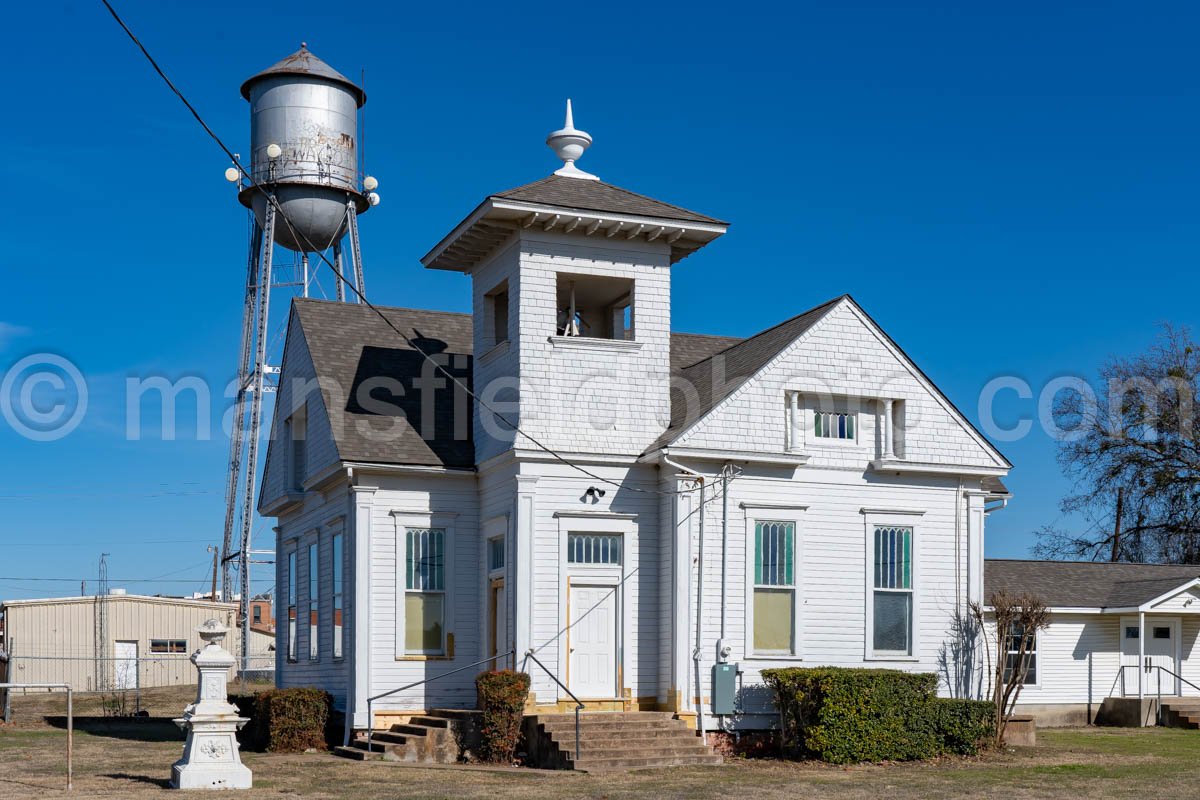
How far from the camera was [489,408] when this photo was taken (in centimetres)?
2430

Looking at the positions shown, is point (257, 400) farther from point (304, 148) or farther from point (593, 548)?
point (593, 548)

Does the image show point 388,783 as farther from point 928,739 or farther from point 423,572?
point 928,739

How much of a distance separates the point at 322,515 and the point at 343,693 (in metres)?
3.49

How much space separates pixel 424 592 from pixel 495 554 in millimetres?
1343

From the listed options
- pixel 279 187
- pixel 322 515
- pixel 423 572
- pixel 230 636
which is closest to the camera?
pixel 423 572

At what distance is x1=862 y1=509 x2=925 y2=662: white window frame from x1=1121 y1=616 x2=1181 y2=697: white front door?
41.0ft

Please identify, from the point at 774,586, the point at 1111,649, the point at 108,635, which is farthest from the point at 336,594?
the point at 108,635

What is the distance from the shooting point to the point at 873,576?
2431 centimetres

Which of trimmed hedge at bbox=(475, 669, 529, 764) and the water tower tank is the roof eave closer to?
trimmed hedge at bbox=(475, 669, 529, 764)

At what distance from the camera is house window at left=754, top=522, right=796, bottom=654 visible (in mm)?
23484

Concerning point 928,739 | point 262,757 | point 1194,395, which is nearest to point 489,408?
point 262,757

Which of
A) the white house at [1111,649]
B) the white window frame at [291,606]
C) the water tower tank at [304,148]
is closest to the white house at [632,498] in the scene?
the white window frame at [291,606]

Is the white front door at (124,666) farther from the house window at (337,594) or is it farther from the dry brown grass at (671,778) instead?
the house window at (337,594)

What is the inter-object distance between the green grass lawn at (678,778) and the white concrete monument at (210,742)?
1.29ft
